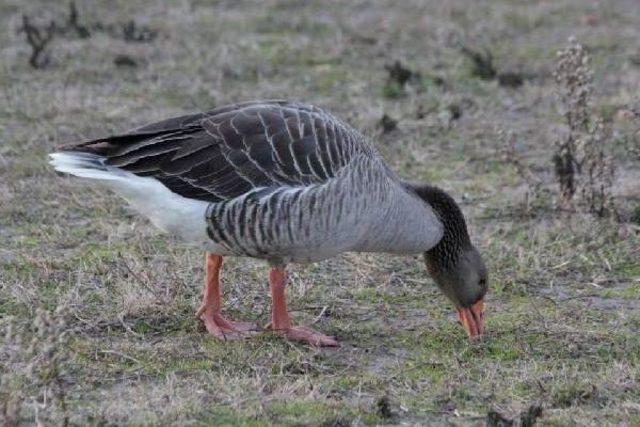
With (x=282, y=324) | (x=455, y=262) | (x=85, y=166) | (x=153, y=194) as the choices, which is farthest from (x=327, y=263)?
(x=85, y=166)

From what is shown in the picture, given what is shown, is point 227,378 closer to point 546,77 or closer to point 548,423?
point 548,423

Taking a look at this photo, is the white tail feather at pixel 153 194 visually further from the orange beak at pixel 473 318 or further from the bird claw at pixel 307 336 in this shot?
the orange beak at pixel 473 318

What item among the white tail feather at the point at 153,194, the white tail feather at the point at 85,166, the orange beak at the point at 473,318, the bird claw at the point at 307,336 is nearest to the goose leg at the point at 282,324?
the bird claw at the point at 307,336

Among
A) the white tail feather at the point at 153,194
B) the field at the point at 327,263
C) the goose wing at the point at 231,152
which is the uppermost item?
the goose wing at the point at 231,152

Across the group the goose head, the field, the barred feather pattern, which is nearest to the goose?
Answer: the barred feather pattern

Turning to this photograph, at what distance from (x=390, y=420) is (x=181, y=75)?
7.22 meters

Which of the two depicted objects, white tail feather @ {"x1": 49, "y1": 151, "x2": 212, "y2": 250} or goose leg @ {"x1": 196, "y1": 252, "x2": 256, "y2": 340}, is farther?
goose leg @ {"x1": 196, "y1": 252, "x2": 256, "y2": 340}

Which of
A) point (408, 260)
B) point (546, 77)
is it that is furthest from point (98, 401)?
point (546, 77)

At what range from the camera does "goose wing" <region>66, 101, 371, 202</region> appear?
240 inches

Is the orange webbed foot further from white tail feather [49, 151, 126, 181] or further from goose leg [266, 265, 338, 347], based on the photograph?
white tail feather [49, 151, 126, 181]

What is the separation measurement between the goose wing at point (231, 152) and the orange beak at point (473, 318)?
39.6 inches

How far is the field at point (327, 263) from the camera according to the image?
5.40 meters

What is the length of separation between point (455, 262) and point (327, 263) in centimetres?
117

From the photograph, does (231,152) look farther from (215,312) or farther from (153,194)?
(215,312)
